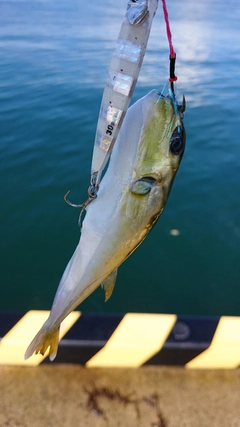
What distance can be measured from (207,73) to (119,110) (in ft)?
42.7

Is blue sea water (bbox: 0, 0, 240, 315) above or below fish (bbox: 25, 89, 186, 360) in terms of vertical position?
below

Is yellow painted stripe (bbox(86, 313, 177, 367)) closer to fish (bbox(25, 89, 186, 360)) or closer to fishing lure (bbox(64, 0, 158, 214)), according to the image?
fish (bbox(25, 89, 186, 360))

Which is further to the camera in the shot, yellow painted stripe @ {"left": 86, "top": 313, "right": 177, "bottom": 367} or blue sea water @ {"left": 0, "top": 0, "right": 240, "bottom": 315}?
blue sea water @ {"left": 0, "top": 0, "right": 240, "bottom": 315}

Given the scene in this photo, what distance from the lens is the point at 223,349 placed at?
2.79 metres

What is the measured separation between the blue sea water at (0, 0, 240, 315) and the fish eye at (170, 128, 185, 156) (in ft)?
10.0

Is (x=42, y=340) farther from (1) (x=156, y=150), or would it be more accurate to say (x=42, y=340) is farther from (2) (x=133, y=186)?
(1) (x=156, y=150)

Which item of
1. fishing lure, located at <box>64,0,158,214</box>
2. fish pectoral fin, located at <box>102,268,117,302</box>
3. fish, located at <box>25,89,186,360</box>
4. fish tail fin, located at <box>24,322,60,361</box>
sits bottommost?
fish tail fin, located at <box>24,322,60,361</box>

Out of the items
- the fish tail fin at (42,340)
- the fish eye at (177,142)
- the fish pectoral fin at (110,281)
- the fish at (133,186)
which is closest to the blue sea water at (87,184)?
the fish tail fin at (42,340)

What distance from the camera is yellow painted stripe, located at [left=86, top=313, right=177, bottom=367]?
9.17ft

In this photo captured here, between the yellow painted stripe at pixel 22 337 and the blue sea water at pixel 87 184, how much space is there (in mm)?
1434

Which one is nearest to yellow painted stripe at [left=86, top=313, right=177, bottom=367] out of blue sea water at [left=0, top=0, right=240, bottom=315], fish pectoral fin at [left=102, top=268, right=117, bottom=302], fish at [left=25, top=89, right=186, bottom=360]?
fish pectoral fin at [left=102, top=268, right=117, bottom=302]

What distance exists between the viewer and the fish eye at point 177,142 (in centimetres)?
171

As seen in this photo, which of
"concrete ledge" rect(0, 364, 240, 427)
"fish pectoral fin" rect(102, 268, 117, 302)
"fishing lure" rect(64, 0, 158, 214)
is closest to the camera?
"fishing lure" rect(64, 0, 158, 214)

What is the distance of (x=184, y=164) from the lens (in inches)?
284
